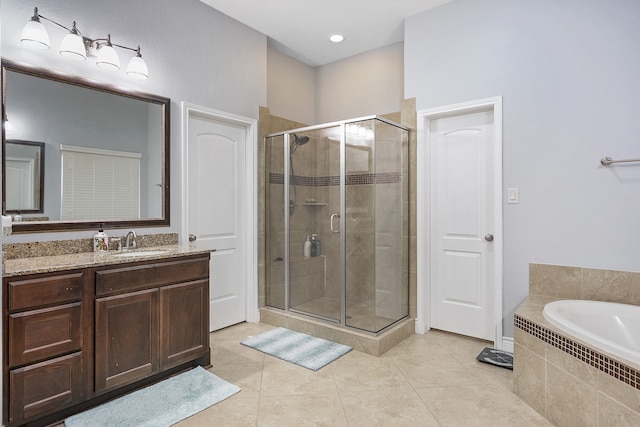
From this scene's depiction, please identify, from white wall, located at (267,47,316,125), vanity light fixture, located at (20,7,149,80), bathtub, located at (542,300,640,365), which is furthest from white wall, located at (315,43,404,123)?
bathtub, located at (542,300,640,365)

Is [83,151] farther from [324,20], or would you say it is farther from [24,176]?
[324,20]

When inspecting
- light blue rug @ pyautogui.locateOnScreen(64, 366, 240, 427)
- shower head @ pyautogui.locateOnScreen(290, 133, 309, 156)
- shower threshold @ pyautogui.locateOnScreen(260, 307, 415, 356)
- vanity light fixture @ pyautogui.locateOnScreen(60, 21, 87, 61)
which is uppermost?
vanity light fixture @ pyautogui.locateOnScreen(60, 21, 87, 61)

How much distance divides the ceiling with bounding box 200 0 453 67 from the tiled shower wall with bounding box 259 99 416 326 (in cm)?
79

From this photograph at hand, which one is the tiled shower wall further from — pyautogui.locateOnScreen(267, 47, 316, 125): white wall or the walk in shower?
pyautogui.locateOnScreen(267, 47, 316, 125): white wall

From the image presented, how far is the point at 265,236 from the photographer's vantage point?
365cm

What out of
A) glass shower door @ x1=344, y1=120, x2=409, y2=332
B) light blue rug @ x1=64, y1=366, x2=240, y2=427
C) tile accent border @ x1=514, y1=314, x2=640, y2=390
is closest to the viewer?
tile accent border @ x1=514, y1=314, x2=640, y2=390

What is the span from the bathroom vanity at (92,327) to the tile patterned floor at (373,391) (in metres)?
0.48

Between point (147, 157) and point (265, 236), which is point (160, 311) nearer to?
point (147, 157)

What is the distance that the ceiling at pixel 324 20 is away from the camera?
3098mm

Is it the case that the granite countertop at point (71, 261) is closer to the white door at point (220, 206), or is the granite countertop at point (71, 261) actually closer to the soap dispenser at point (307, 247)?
the white door at point (220, 206)

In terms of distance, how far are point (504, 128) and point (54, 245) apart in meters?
3.29

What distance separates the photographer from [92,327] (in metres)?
1.95

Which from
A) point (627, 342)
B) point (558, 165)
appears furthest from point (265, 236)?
point (627, 342)

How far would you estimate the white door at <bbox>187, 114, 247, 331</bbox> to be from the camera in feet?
10.4
